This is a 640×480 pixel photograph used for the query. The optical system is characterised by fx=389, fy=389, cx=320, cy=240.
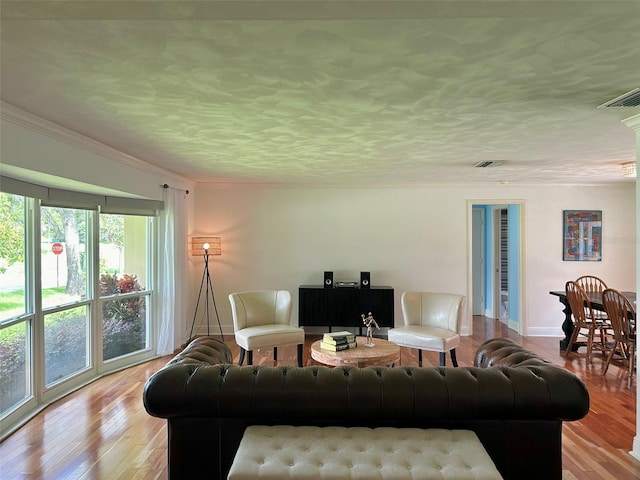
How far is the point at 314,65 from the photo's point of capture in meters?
1.91

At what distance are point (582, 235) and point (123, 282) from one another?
6.71m

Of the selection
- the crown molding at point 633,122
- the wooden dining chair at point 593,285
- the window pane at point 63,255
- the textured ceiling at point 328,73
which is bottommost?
the wooden dining chair at point 593,285

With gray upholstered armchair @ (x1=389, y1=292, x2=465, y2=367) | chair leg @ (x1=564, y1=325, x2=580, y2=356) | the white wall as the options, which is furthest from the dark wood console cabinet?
chair leg @ (x1=564, y1=325, x2=580, y2=356)

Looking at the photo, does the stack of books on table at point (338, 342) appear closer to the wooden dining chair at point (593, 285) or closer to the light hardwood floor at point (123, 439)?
the light hardwood floor at point (123, 439)

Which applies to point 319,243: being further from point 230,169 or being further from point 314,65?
point 314,65

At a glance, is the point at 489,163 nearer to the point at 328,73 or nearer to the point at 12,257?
the point at 328,73

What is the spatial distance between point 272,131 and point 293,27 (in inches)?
59.5

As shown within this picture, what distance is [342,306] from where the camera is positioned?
19.2 feet

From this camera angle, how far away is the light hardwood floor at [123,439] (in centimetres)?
255

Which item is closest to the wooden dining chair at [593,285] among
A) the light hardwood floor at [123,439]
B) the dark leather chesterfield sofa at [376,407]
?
the light hardwood floor at [123,439]

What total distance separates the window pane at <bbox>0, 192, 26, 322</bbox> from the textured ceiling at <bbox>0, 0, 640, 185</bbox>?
946 mm

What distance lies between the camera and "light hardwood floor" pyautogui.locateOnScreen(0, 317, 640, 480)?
255cm

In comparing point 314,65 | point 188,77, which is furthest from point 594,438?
point 188,77

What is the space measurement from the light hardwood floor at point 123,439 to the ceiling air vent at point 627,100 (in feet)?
7.71
